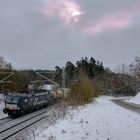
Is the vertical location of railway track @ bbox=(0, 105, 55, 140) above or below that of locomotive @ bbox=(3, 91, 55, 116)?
below

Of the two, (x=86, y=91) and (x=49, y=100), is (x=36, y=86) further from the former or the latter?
(x=86, y=91)

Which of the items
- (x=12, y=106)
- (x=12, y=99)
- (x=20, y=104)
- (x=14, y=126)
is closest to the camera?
(x=14, y=126)

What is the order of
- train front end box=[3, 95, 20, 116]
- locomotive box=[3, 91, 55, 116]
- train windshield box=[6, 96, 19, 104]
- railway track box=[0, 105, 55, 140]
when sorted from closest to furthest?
railway track box=[0, 105, 55, 140], train front end box=[3, 95, 20, 116], locomotive box=[3, 91, 55, 116], train windshield box=[6, 96, 19, 104]

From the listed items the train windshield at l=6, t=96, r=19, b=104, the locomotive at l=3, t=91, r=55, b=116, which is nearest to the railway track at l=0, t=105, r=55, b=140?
the locomotive at l=3, t=91, r=55, b=116

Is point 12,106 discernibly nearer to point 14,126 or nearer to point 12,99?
point 12,99

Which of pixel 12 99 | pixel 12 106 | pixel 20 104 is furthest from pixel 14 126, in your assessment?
pixel 12 99

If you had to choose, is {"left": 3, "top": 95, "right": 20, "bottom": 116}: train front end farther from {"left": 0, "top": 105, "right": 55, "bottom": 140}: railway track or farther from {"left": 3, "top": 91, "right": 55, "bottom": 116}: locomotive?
{"left": 0, "top": 105, "right": 55, "bottom": 140}: railway track

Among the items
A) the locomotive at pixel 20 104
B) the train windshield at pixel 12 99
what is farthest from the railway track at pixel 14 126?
the train windshield at pixel 12 99

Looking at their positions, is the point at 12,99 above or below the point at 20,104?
above

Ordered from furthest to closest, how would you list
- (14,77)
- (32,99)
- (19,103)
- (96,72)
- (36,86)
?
(96,72)
(36,86)
(14,77)
(32,99)
(19,103)

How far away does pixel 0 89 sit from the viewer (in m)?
92.9

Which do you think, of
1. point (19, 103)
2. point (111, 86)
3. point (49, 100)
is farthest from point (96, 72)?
point (19, 103)

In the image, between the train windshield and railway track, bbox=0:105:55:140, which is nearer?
railway track, bbox=0:105:55:140

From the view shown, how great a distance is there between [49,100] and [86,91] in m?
15.5
